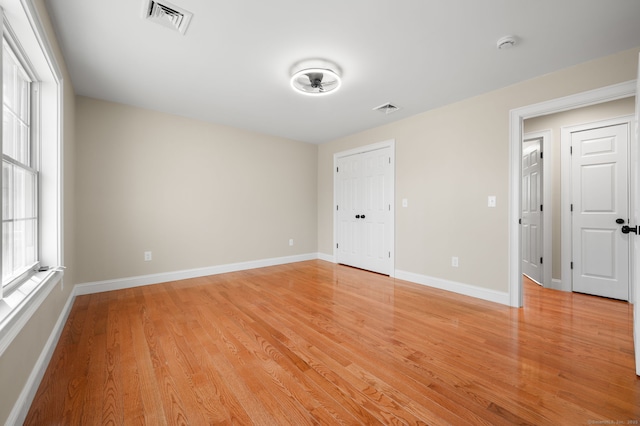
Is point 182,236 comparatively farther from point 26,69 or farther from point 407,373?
point 407,373

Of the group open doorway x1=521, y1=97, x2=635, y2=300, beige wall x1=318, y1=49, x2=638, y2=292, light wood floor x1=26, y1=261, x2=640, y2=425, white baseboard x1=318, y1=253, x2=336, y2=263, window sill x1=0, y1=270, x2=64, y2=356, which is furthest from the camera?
white baseboard x1=318, y1=253, x2=336, y2=263

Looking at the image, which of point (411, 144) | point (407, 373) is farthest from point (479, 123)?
point (407, 373)

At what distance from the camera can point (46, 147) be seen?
2236mm

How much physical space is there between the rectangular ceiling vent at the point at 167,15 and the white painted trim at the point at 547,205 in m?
4.05

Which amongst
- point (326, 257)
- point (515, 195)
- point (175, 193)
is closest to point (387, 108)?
point (515, 195)

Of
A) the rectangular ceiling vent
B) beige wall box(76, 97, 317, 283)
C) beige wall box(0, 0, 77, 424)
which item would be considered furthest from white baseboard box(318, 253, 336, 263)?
the rectangular ceiling vent

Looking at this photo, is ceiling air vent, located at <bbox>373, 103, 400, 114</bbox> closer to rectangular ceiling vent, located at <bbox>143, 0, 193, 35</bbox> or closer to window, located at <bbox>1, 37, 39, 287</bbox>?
rectangular ceiling vent, located at <bbox>143, 0, 193, 35</bbox>

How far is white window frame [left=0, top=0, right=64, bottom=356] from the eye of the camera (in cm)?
167

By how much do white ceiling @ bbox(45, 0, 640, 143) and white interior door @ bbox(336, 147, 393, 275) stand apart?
1.33m

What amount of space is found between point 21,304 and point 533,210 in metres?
5.32

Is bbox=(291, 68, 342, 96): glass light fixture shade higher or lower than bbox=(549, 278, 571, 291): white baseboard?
higher

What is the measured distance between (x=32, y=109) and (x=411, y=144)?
158 inches

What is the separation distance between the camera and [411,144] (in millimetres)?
4004

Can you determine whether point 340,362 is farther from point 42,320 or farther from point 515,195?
point 515,195
